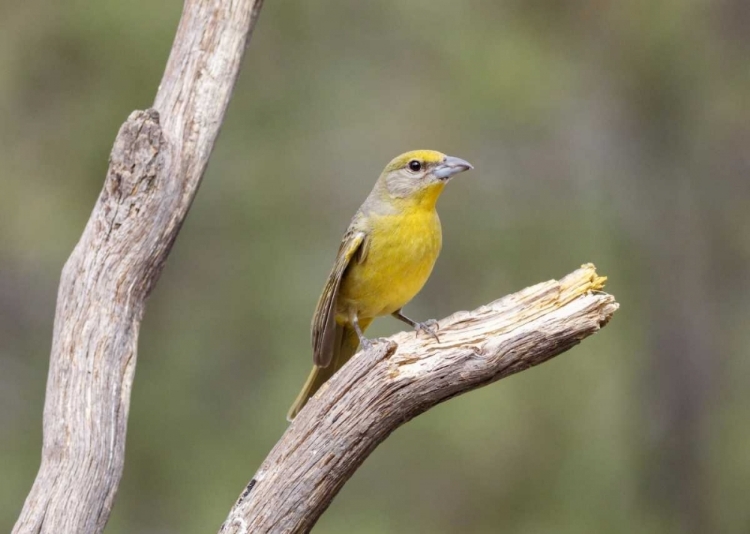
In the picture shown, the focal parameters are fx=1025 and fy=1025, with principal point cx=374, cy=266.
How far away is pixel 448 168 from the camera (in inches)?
209

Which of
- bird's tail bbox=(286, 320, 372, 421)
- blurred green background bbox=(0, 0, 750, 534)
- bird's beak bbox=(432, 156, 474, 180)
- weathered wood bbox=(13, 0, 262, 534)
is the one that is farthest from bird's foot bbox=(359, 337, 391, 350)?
blurred green background bbox=(0, 0, 750, 534)

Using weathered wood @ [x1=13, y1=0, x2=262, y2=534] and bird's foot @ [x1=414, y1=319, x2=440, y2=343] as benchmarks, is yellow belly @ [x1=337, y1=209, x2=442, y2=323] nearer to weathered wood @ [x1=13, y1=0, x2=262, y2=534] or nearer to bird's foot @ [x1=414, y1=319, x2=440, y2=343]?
bird's foot @ [x1=414, y1=319, x2=440, y2=343]

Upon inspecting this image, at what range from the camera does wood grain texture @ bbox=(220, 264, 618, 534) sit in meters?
4.04

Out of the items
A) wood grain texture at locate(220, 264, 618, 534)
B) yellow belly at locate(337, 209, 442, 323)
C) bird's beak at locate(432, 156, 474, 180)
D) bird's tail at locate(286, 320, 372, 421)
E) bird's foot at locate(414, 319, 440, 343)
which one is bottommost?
wood grain texture at locate(220, 264, 618, 534)

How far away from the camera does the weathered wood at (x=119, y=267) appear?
13.8 feet

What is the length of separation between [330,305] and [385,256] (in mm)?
385

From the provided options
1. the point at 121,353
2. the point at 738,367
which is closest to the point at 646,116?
the point at 738,367

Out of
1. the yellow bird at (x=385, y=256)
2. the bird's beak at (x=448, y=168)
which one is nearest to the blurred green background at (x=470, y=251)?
the yellow bird at (x=385, y=256)

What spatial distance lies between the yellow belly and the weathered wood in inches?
38.5

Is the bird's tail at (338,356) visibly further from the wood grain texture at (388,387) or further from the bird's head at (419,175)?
the wood grain texture at (388,387)

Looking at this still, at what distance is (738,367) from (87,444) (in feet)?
22.3

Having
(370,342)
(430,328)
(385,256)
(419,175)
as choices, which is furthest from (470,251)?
(430,328)

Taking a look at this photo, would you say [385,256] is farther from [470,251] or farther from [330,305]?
[470,251]

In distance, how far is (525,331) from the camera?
4.05m
